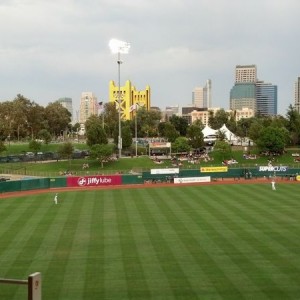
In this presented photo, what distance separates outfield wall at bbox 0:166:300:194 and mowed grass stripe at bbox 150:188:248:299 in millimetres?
17990

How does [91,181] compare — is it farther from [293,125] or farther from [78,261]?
[293,125]

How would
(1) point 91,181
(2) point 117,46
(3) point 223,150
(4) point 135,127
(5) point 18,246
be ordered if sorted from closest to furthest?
1. (5) point 18,246
2. (1) point 91,181
3. (2) point 117,46
4. (3) point 223,150
5. (4) point 135,127

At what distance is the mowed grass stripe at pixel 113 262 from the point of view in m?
16.1

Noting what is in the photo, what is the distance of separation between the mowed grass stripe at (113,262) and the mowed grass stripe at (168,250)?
5.48 ft

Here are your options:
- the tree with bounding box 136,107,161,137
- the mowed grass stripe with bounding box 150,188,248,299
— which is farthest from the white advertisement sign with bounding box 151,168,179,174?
the tree with bounding box 136,107,161,137

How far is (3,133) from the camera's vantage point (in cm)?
10206

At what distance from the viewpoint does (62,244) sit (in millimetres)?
23516

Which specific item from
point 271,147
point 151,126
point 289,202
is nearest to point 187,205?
point 289,202

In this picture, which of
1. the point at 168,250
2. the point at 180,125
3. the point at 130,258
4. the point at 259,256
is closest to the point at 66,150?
the point at 168,250

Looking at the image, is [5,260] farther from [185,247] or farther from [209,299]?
[209,299]

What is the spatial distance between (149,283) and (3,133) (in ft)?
300

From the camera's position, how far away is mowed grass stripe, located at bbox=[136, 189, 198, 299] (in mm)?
16350

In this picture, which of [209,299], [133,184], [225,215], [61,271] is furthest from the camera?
[133,184]

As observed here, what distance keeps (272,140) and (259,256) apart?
187 feet
